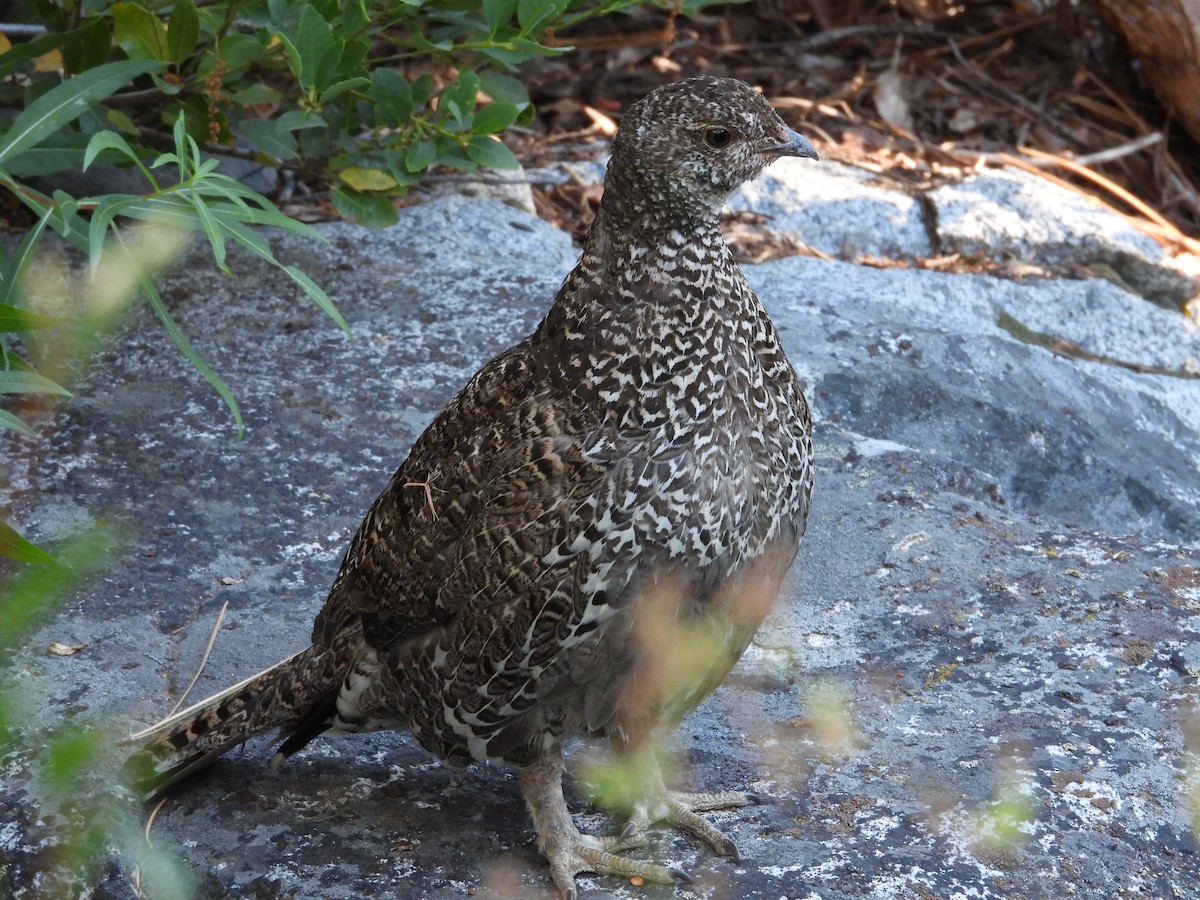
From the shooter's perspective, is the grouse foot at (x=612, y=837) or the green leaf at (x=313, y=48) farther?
the green leaf at (x=313, y=48)

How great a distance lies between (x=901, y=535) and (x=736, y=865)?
145 centimetres

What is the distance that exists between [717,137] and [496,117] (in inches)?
68.2

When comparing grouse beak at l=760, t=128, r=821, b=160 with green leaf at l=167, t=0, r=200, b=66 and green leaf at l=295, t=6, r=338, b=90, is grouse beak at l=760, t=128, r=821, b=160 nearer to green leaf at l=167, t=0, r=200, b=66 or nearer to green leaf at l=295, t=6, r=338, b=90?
green leaf at l=295, t=6, r=338, b=90

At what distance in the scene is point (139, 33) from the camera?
438 centimetres

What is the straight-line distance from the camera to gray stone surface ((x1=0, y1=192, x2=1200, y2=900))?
3.04 metres

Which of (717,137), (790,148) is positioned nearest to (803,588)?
(790,148)

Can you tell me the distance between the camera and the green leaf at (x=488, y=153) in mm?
4789

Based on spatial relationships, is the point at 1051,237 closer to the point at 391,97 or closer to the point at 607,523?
the point at 391,97

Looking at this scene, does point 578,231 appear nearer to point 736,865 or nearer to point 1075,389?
point 1075,389

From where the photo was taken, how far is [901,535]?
4188 millimetres

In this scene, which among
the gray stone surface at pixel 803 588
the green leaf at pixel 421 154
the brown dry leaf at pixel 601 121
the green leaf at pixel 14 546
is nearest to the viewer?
the green leaf at pixel 14 546

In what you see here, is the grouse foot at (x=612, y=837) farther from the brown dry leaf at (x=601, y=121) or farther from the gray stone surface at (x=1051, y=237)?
the brown dry leaf at (x=601, y=121)

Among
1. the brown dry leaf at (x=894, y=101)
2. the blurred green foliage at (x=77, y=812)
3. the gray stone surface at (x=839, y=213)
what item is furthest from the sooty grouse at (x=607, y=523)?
the brown dry leaf at (x=894, y=101)

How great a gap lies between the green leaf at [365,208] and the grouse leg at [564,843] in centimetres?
240
